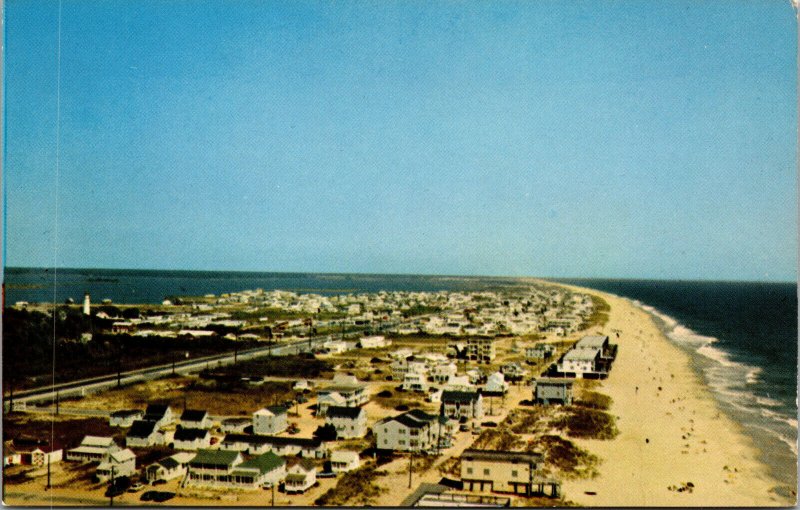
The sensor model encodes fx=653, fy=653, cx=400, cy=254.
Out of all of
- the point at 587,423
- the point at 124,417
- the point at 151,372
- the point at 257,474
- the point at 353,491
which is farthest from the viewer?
the point at 151,372

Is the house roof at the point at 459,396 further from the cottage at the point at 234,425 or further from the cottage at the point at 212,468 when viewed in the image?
the cottage at the point at 212,468

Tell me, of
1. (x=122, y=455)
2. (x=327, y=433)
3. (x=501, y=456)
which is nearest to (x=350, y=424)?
(x=327, y=433)

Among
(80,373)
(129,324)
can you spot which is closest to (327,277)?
(129,324)

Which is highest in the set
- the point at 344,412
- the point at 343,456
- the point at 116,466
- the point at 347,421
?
the point at 344,412

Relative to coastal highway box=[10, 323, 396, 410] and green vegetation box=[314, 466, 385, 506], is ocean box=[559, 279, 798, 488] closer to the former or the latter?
green vegetation box=[314, 466, 385, 506]

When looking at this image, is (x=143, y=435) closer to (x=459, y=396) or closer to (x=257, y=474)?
(x=257, y=474)

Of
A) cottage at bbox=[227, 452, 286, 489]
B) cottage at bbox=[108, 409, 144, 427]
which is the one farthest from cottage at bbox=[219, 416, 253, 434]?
cottage at bbox=[227, 452, 286, 489]

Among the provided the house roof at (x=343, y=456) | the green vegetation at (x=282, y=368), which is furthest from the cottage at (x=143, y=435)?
the green vegetation at (x=282, y=368)
